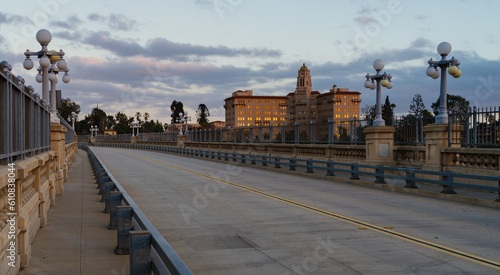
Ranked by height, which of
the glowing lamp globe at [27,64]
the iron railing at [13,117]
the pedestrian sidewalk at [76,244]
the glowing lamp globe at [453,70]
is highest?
the glowing lamp globe at [27,64]

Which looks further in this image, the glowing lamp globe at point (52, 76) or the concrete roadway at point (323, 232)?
the glowing lamp globe at point (52, 76)

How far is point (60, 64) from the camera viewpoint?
20.0 meters

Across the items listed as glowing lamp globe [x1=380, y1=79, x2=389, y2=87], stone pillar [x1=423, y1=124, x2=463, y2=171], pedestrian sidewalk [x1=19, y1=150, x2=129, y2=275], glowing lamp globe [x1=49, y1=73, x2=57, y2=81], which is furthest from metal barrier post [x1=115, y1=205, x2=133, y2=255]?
glowing lamp globe [x1=380, y1=79, x2=389, y2=87]

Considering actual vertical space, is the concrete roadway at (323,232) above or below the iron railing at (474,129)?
below

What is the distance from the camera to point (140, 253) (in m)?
5.17

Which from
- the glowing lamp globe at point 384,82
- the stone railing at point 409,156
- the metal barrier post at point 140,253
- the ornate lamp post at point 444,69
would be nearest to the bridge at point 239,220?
the metal barrier post at point 140,253

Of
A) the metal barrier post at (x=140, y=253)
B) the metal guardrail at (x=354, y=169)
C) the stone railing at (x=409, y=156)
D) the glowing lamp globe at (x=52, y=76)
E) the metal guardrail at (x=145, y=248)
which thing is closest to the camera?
the metal guardrail at (x=145, y=248)

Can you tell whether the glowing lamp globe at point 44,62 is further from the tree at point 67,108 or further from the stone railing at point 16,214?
the tree at point 67,108

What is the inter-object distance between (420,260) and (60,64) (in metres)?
17.3

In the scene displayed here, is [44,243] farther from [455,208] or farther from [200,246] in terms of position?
[455,208]

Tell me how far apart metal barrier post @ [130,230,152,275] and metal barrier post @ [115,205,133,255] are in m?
2.32

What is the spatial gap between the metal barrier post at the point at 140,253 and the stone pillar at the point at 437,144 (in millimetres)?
14965

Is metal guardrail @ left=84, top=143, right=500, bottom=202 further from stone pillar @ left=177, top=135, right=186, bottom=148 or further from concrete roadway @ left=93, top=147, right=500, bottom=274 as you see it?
stone pillar @ left=177, top=135, right=186, bottom=148

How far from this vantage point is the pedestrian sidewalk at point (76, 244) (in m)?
6.94
